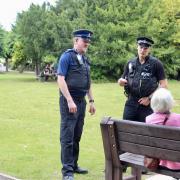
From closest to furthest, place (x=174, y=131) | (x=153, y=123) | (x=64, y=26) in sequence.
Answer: (x=174, y=131) → (x=153, y=123) → (x=64, y=26)

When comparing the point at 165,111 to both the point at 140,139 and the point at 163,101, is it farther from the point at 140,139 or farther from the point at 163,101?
the point at 140,139

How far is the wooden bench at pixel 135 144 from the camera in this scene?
437 centimetres

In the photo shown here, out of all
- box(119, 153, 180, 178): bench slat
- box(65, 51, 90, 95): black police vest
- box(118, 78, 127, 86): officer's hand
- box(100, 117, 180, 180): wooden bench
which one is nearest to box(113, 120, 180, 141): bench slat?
box(100, 117, 180, 180): wooden bench

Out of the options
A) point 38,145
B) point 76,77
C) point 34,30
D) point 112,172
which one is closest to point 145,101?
point 76,77

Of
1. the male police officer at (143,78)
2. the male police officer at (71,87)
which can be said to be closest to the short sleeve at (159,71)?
the male police officer at (143,78)

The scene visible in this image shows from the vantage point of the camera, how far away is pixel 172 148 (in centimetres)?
437

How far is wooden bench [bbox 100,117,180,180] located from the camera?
437 cm

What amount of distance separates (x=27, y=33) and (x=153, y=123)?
120 ft

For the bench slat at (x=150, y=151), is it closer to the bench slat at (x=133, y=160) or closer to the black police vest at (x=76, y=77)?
the bench slat at (x=133, y=160)

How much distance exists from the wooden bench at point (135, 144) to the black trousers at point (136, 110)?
1.68 m

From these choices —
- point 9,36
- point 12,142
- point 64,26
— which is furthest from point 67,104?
point 9,36

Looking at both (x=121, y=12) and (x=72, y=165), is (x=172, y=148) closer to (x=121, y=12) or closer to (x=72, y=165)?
(x=72, y=165)

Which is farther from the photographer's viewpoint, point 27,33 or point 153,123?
point 27,33

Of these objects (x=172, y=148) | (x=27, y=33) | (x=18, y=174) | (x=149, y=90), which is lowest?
(x=18, y=174)
